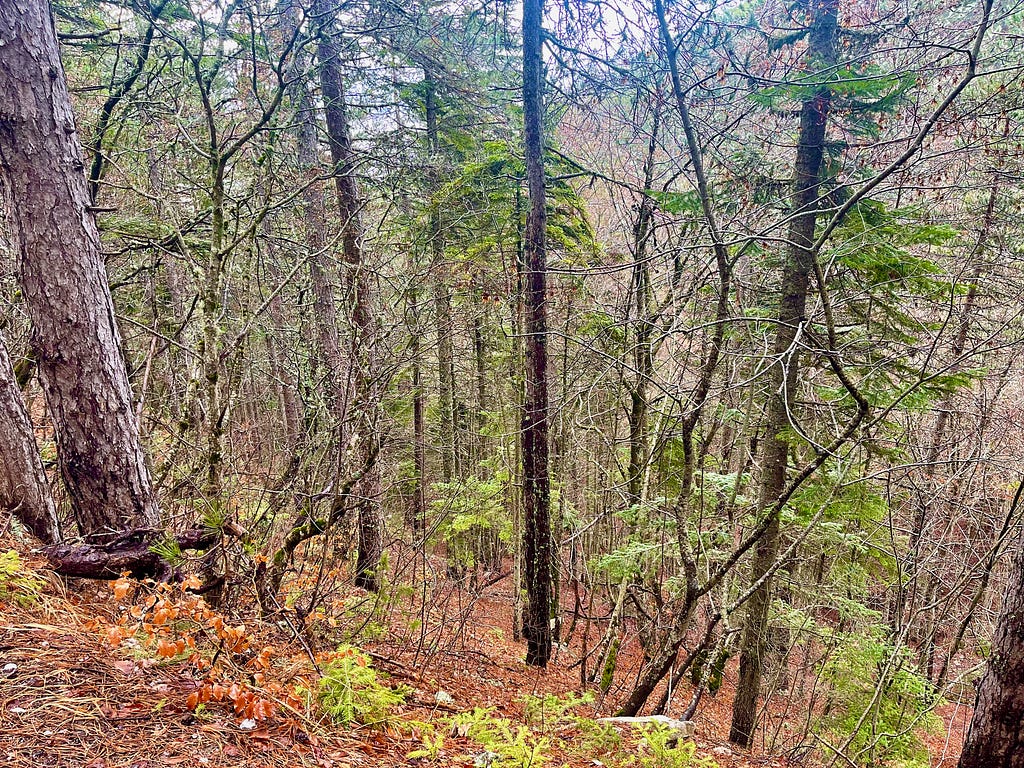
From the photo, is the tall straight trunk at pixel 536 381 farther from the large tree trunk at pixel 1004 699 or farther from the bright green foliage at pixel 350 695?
the large tree trunk at pixel 1004 699

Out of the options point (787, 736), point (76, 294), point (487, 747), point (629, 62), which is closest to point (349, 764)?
point (487, 747)

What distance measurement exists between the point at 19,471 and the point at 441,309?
5176 mm

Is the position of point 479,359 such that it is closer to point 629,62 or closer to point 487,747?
point 629,62

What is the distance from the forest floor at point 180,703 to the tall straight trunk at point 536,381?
2910 mm

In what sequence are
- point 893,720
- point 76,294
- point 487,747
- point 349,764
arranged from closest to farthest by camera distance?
point 349,764 → point 487,747 → point 76,294 → point 893,720

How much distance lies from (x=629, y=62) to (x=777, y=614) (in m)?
7.37

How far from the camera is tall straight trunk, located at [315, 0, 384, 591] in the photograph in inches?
206

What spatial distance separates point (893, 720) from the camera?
6137 millimetres

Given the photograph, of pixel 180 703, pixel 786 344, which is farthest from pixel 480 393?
pixel 180 703

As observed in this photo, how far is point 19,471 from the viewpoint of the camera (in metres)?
3.56

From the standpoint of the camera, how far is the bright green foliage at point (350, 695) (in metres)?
3.20

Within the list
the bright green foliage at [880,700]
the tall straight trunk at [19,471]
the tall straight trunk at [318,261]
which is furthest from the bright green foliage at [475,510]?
the tall straight trunk at [19,471]

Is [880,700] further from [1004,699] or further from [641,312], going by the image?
[641,312]

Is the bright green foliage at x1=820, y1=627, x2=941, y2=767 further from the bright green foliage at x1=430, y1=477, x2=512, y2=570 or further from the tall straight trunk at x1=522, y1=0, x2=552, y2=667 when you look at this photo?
the bright green foliage at x1=430, y1=477, x2=512, y2=570
